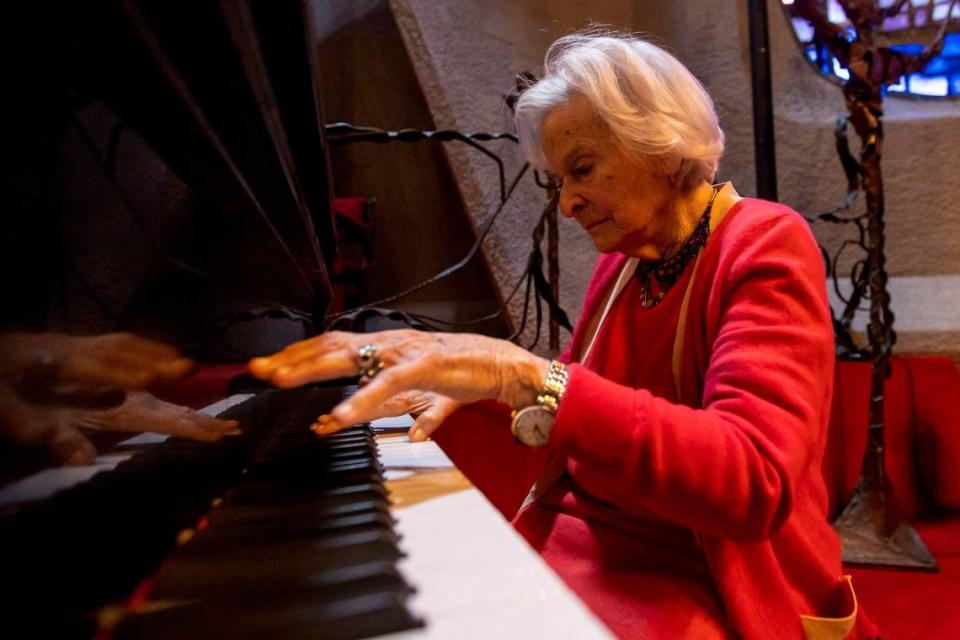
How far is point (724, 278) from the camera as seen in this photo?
990 millimetres

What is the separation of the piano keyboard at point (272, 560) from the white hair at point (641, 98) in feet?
2.18

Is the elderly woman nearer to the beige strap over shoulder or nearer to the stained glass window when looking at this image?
the beige strap over shoulder

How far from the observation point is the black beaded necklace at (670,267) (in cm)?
114

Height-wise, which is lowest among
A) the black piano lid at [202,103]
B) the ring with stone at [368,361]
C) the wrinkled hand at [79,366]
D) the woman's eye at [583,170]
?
the ring with stone at [368,361]

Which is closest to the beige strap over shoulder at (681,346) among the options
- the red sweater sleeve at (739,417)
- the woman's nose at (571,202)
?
the red sweater sleeve at (739,417)

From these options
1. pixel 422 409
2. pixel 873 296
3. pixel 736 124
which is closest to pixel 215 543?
pixel 422 409

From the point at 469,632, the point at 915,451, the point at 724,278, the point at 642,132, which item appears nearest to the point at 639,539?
the point at 724,278

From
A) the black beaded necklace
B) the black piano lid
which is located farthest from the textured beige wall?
the black piano lid

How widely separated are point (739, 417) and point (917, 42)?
379 centimetres

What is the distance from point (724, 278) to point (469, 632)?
0.73 m

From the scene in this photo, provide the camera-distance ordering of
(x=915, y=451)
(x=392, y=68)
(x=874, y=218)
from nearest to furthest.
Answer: (x=874, y=218) < (x=915, y=451) < (x=392, y=68)

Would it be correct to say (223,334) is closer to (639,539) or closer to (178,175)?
(178,175)

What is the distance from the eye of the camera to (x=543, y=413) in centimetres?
77

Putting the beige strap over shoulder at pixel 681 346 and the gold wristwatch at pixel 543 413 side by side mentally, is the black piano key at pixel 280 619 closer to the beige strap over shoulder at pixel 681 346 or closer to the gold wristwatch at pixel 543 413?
the gold wristwatch at pixel 543 413
